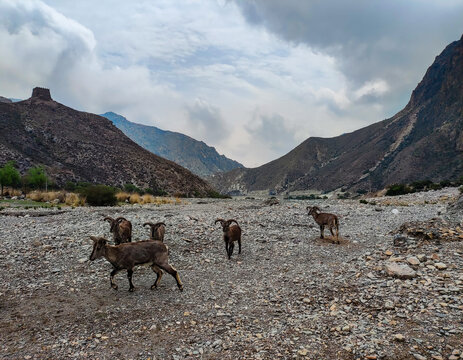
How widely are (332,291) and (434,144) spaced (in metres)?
101

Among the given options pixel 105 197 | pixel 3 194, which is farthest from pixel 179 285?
pixel 3 194

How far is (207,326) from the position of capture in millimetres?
6559

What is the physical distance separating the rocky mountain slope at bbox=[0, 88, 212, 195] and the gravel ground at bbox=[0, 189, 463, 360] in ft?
182

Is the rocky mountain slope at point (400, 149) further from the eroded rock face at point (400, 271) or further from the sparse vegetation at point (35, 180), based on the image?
the sparse vegetation at point (35, 180)

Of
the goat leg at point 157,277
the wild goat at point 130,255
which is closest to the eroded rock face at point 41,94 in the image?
the wild goat at point 130,255

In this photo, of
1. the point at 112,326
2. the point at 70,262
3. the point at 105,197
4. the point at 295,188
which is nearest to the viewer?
the point at 112,326

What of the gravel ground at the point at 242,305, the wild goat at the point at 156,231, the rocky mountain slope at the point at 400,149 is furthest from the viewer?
the rocky mountain slope at the point at 400,149

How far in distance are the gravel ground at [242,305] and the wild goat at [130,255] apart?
0.66 metres

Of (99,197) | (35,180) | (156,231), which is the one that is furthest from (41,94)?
(156,231)

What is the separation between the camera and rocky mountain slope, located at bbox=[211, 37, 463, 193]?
87.2 m

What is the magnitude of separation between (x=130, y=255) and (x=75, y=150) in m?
73.1

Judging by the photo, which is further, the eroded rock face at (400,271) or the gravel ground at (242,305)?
the eroded rock face at (400,271)

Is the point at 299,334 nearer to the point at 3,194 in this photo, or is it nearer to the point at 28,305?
the point at 28,305

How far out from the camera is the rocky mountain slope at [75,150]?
64000 mm
